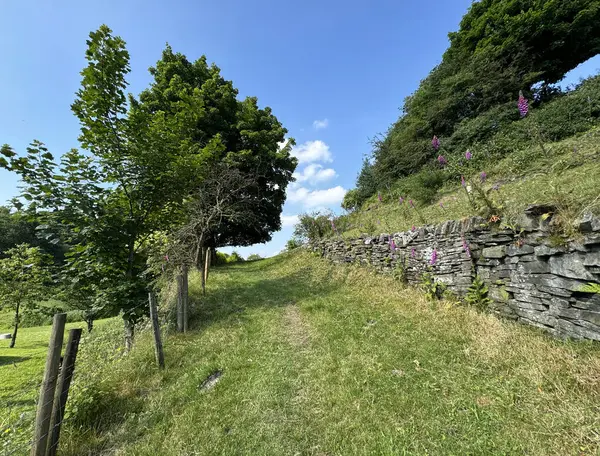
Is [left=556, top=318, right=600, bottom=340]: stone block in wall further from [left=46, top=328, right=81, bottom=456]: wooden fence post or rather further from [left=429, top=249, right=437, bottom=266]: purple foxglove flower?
[left=46, top=328, right=81, bottom=456]: wooden fence post

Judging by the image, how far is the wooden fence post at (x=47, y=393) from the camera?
228cm

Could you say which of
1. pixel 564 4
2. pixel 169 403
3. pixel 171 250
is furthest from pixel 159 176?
pixel 564 4

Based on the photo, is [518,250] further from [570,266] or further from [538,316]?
[538,316]

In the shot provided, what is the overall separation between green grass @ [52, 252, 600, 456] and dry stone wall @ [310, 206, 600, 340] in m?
0.27

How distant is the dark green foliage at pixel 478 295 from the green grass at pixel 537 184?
3.80ft

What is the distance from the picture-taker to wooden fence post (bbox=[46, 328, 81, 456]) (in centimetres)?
242

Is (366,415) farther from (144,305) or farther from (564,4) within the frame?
(564,4)

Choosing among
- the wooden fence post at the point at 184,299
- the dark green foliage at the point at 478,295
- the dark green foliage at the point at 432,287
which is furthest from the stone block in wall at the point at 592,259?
the wooden fence post at the point at 184,299

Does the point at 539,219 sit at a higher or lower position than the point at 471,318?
higher

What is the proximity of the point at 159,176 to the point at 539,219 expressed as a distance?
6.30 m

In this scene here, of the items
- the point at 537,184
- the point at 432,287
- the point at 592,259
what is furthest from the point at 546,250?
the point at 537,184

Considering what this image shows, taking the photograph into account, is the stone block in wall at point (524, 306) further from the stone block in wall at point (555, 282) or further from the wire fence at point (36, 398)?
the wire fence at point (36, 398)

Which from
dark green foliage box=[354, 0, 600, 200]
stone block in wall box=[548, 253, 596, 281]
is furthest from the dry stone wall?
dark green foliage box=[354, 0, 600, 200]

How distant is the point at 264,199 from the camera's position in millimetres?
14164
